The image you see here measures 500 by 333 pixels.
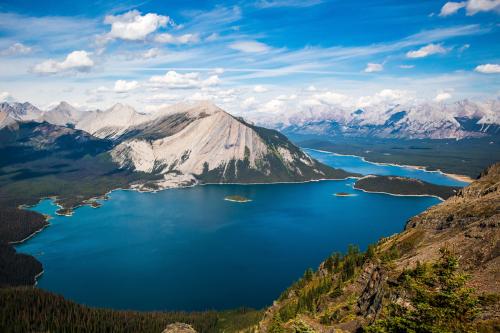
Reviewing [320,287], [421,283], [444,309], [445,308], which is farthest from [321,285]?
[444,309]

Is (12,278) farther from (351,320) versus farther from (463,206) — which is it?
(463,206)

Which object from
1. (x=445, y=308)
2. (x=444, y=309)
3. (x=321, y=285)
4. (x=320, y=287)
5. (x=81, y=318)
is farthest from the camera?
(x=81, y=318)

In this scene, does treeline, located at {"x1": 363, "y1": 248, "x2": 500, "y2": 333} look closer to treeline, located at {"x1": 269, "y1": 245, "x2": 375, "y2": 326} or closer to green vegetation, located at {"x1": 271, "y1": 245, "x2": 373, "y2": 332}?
green vegetation, located at {"x1": 271, "y1": 245, "x2": 373, "y2": 332}

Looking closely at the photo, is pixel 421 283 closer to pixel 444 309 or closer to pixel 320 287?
pixel 444 309

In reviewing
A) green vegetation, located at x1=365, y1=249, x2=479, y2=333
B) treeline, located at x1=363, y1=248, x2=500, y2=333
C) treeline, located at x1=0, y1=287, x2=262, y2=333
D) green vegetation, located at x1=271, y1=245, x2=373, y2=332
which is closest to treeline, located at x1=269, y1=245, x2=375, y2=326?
green vegetation, located at x1=271, y1=245, x2=373, y2=332

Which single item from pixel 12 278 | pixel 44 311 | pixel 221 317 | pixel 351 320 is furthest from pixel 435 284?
pixel 12 278

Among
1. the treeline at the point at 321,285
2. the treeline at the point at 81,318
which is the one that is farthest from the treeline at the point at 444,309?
the treeline at the point at 81,318

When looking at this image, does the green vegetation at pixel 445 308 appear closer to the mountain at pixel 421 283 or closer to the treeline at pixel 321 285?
the mountain at pixel 421 283
